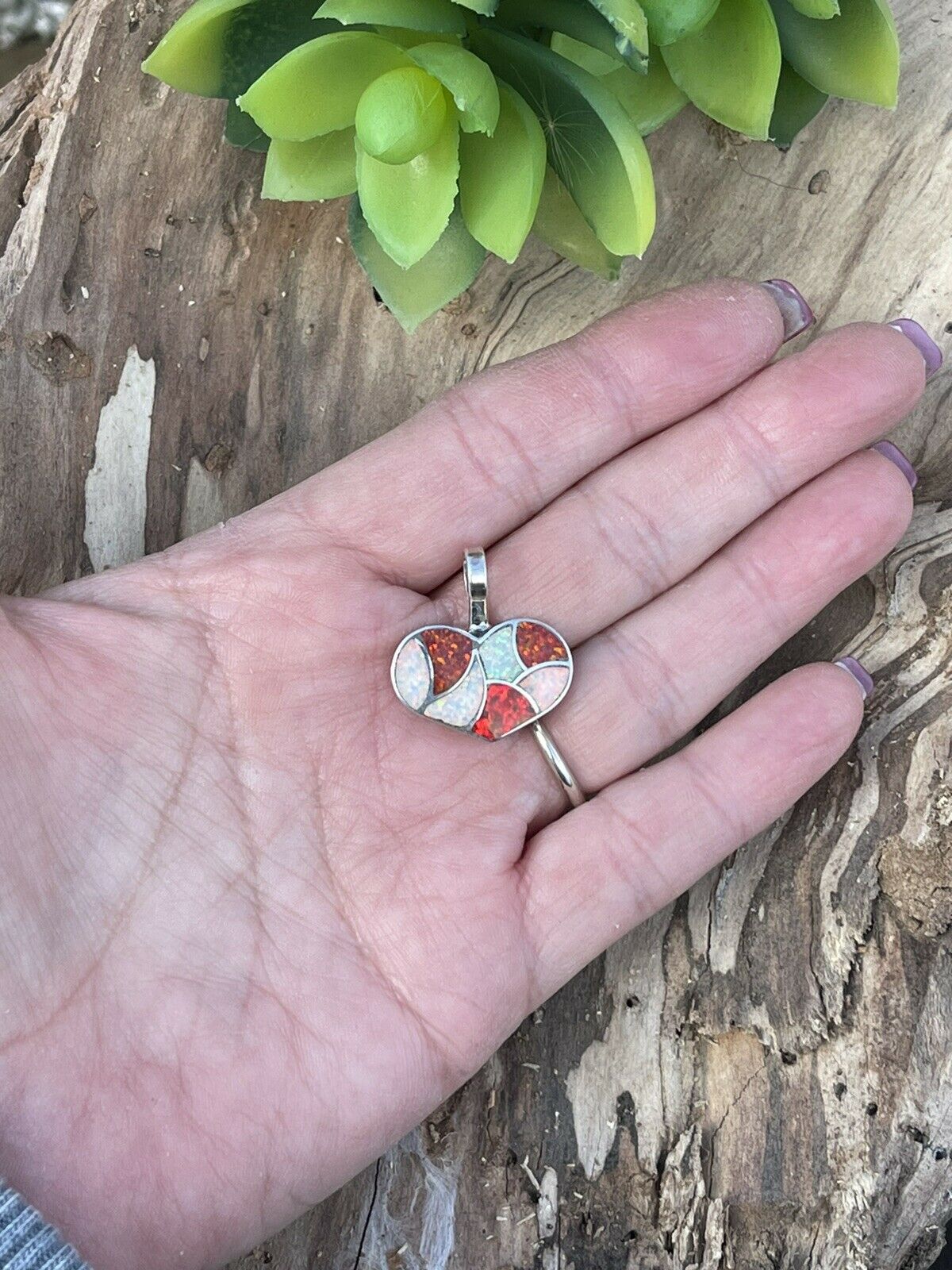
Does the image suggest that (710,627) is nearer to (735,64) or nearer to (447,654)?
(447,654)

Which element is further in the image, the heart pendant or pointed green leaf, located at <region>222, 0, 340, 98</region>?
the heart pendant

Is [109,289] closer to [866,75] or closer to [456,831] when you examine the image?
[456,831]

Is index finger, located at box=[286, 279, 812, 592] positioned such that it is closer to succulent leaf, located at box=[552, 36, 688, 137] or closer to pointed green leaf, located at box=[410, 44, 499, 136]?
succulent leaf, located at box=[552, 36, 688, 137]

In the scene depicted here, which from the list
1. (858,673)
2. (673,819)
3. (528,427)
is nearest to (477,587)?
(528,427)

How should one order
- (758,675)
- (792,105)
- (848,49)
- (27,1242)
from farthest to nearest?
1. (758,675)
2. (792,105)
3. (848,49)
4. (27,1242)

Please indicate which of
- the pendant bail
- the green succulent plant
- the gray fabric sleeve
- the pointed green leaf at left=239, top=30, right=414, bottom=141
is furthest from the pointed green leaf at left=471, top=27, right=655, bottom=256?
the gray fabric sleeve

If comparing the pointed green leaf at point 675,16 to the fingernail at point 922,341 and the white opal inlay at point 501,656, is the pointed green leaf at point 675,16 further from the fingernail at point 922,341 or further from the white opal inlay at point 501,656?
the white opal inlay at point 501,656
